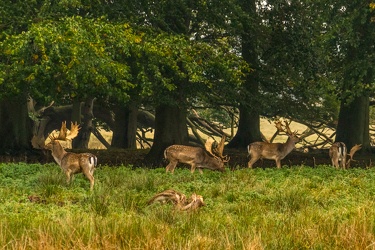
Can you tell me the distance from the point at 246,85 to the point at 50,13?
8358 millimetres

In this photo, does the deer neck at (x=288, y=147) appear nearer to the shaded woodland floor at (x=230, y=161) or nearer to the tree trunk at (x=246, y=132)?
the shaded woodland floor at (x=230, y=161)

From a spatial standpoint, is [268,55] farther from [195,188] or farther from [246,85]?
[195,188]

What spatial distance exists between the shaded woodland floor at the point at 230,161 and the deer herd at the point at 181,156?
29.5 inches

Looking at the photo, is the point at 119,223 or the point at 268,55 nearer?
the point at 119,223

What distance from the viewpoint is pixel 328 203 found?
39.5ft

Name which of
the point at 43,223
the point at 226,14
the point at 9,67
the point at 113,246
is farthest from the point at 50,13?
the point at 113,246

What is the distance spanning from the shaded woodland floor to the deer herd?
0.75m

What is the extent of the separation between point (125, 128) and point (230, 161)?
859cm

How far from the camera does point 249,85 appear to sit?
2314 centimetres

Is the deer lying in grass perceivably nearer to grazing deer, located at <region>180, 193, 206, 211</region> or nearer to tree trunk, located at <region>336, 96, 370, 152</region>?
grazing deer, located at <region>180, 193, 206, 211</region>

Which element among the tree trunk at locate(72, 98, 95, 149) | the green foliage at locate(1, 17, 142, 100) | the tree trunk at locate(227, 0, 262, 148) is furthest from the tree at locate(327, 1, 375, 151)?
the tree trunk at locate(72, 98, 95, 149)

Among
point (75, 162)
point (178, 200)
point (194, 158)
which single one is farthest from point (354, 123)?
point (178, 200)

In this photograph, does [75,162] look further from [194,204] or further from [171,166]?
[194,204]

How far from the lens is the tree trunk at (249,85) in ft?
69.6
